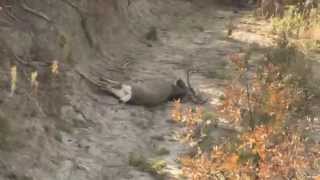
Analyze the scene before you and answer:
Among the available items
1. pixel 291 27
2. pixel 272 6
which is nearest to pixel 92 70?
pixel 291 27

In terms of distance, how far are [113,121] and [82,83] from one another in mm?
938

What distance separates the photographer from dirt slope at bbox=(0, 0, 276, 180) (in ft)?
26.3

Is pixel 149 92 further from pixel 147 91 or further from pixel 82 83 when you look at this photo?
pixel 82 83

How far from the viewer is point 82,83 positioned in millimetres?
10219

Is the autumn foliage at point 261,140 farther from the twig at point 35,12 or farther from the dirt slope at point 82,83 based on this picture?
the twig at point 35,12

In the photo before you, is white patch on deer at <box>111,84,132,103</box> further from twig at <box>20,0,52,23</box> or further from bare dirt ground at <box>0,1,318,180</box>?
twig at <box>20,0,52,23</box>

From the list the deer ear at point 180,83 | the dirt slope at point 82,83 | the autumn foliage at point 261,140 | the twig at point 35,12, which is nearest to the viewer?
the autumn foliage at point 261,140

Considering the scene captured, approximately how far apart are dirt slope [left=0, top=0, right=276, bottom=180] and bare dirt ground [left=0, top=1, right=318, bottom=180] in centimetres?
1

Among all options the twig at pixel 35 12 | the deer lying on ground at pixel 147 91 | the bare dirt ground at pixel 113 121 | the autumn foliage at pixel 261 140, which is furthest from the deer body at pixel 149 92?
the twig at pixel 35 12

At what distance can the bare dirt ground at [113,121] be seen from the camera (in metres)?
7.89

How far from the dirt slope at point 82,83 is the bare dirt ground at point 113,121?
15mm

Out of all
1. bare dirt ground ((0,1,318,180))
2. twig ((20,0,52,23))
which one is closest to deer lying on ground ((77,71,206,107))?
bare dirt ground ((0,1,318,180))

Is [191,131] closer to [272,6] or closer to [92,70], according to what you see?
[92,70]

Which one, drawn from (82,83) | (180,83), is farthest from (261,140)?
(180,83)
